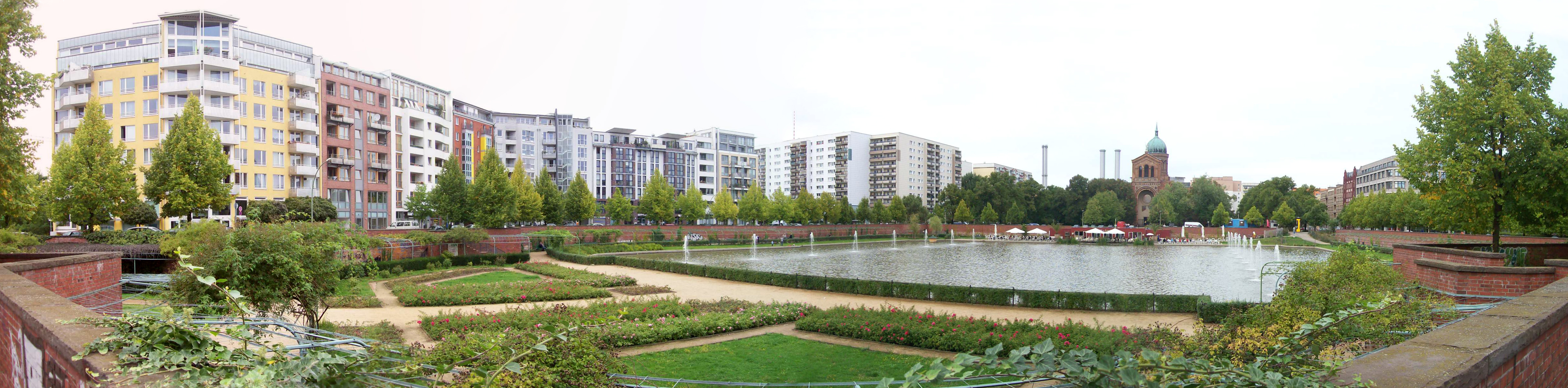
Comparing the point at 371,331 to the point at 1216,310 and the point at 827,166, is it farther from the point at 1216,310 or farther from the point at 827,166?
the point at 827,166

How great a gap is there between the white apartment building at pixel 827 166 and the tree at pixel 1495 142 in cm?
10565

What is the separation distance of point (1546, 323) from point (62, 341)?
34.2 ft

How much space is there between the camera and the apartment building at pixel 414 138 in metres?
57.6

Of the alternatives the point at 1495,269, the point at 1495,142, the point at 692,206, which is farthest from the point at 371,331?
the point at 692,206

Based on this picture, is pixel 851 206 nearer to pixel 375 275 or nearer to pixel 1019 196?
pixel 1019 196

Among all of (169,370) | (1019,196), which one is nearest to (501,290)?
(169,370)

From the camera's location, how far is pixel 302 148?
48.7 m

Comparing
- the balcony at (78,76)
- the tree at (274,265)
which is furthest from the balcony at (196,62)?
the tree at (274,265)

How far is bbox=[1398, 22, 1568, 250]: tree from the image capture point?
14.3m

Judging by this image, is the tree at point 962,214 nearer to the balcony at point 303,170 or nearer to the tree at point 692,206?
the tree at point 692,206

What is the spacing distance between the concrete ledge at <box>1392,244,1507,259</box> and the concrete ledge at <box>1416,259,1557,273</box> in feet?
1.85

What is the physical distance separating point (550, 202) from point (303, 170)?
654 inches

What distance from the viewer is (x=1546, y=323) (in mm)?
5227

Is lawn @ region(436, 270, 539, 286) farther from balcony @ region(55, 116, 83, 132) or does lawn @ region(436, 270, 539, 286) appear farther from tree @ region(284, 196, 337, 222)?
balcony @ region(55, 116, 83, 132)
